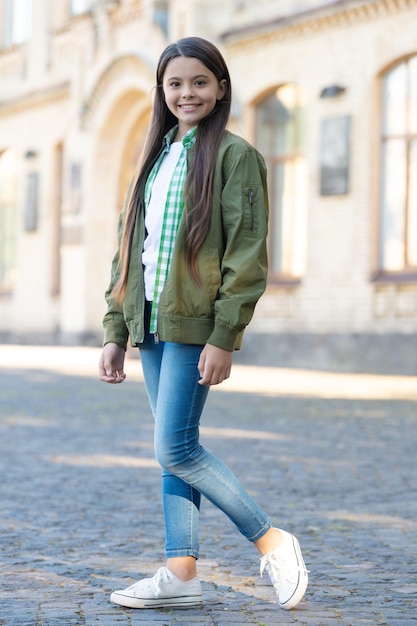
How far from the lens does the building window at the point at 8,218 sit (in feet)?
102

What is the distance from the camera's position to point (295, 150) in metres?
21.8

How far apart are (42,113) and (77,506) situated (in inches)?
950

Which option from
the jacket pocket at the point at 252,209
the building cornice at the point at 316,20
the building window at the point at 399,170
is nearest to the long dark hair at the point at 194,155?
the jacket pocket at the point at 252,209

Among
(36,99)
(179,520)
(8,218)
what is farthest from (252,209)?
(8,218)

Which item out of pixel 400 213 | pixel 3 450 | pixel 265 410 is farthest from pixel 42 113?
pixel 3 450

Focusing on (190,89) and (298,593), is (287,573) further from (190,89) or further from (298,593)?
(190,89)

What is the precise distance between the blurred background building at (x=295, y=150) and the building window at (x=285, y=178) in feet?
0.08

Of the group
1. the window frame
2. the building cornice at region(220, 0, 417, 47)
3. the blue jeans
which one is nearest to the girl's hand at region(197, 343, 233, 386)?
the blue jeans

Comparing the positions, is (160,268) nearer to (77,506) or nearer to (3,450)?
(77,506)

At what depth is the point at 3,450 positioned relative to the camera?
Result: 354 inches

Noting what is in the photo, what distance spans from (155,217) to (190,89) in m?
0.42

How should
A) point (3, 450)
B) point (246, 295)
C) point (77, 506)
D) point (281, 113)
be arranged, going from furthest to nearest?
point (281, 113), point (3, 450), point (77, 506), point (246, 295)

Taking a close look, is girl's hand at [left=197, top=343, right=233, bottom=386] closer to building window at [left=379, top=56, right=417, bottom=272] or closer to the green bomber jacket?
the green bomber jacket

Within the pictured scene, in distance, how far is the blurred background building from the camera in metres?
19.6
